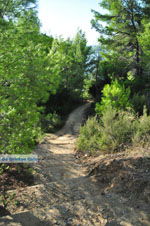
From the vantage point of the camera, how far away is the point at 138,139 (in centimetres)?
598

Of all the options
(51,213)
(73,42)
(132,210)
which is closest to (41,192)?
(51,213)

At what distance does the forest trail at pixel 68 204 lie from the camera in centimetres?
301

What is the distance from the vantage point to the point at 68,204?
11.4ft

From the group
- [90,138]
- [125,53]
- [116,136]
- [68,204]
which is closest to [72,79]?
[125,53]

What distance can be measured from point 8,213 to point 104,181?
2.02 meters

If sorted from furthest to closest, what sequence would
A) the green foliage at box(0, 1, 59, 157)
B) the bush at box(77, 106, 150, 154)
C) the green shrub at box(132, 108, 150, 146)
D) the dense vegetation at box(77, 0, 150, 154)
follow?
the dense vegetation at box(77, 0, 150, 154), the bush at box(77, 106, 150, 154), the green shrub at box(132, 108, 150, 146), the green foliage at box(0, 1, 59, 157)

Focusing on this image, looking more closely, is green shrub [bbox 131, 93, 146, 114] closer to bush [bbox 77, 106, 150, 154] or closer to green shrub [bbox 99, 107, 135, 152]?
bush [bbox 77, 106, 150, 154]

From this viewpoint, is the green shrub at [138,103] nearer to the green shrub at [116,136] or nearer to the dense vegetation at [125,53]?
the dense vegetation at [125,53]

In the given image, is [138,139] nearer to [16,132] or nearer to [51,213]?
[51,213]

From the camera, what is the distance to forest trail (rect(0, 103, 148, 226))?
3.01 metres

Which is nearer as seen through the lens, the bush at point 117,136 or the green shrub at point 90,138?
the bush at point 117,136

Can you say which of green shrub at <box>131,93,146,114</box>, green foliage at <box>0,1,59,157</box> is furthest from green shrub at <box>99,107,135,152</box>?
green shrub at <box>131,93,146,114</box>

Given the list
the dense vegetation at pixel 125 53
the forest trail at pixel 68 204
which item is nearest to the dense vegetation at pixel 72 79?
the dense vegetation at pixel 125 53

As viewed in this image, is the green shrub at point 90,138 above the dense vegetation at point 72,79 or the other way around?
the other way around
